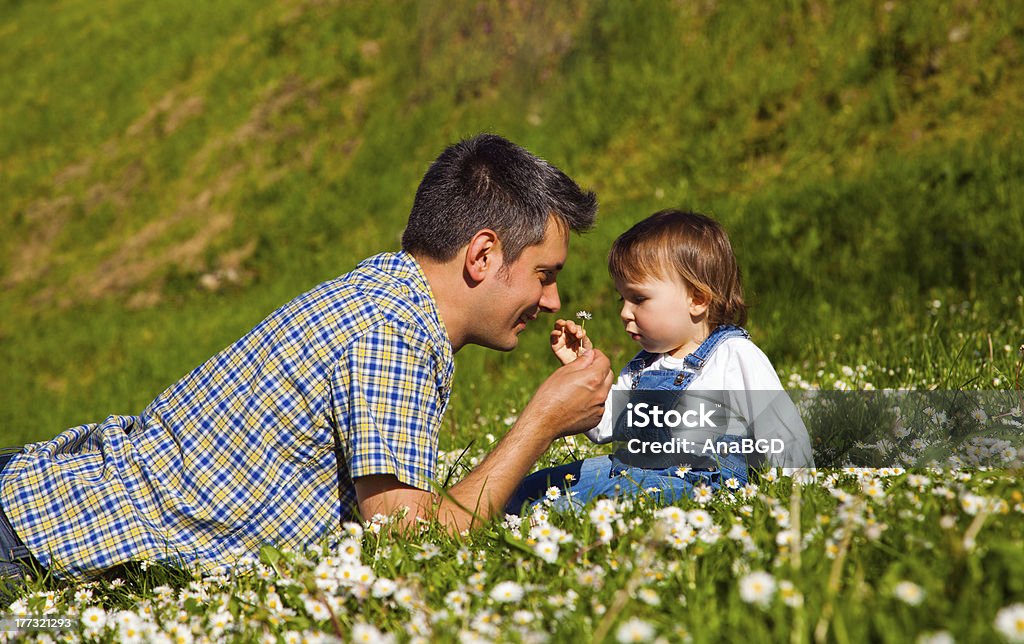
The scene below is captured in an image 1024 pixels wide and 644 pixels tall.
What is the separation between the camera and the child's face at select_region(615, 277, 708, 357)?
15.3 ft

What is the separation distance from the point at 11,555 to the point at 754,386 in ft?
11.5

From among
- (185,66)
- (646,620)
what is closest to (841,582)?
(646,620)

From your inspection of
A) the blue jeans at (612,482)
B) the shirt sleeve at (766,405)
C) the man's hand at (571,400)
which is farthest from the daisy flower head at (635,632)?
the shirt sleeve at (766,405)

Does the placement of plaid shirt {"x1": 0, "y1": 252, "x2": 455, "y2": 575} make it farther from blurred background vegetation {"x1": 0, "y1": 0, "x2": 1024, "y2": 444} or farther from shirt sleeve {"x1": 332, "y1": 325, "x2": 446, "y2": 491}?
blurred background vegetation {"x1": 0, "y1": 0, "x2": 1024, "y2": 444}

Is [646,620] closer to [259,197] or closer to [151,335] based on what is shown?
[151,335]

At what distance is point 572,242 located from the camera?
1139 centimetres

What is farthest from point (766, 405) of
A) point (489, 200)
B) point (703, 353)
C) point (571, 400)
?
point (489, 200)

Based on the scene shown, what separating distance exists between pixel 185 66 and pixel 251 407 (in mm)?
21755

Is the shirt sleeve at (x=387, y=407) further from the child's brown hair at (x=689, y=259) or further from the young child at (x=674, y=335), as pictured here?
the child's brown hair at (x=689, y=259)

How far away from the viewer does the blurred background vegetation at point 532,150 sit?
26.6 ft

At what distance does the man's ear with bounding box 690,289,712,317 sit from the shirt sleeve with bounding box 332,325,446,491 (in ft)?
5.12

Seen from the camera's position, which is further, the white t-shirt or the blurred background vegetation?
the blurred background vegetation

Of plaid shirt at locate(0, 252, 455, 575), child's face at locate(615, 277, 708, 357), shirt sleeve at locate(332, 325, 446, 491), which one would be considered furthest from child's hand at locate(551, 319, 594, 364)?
shirt sleeve at locate(332, 325, 446, 491)

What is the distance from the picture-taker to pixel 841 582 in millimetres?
2588
